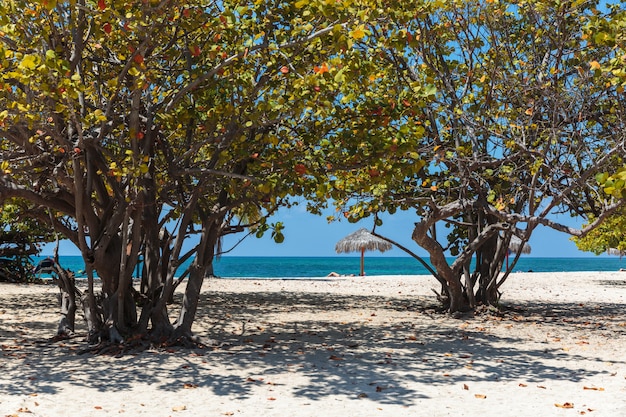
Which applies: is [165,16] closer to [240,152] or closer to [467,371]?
[240,152]

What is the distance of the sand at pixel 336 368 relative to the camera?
6.63 m

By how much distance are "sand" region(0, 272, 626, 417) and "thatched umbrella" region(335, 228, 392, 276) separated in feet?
71.4

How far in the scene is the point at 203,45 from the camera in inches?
378

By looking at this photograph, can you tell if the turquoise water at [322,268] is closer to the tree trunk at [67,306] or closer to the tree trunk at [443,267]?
the tree trunk at [443,267]

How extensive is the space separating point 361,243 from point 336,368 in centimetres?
2912

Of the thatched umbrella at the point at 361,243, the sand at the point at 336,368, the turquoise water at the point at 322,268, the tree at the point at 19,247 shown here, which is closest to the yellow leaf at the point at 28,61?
the sand at the point at 336,368

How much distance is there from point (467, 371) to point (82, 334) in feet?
20.3

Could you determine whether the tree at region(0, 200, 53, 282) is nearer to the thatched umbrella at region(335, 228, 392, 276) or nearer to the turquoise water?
the thatched umbrella at region(335, 228, 392, 276)

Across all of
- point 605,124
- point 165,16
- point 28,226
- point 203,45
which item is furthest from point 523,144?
point 28,226

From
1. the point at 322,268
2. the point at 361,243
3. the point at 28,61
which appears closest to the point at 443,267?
the point at 28,61

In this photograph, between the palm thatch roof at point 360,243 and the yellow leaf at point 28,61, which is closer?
the yellow leaf at point 28,61

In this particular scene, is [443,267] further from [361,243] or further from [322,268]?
[322,268]

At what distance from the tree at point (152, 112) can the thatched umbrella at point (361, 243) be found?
2649 cm

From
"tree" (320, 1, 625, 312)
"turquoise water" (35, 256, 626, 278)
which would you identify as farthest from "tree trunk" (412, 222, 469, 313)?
"turquoise water" (35, 256, 626, 278)
